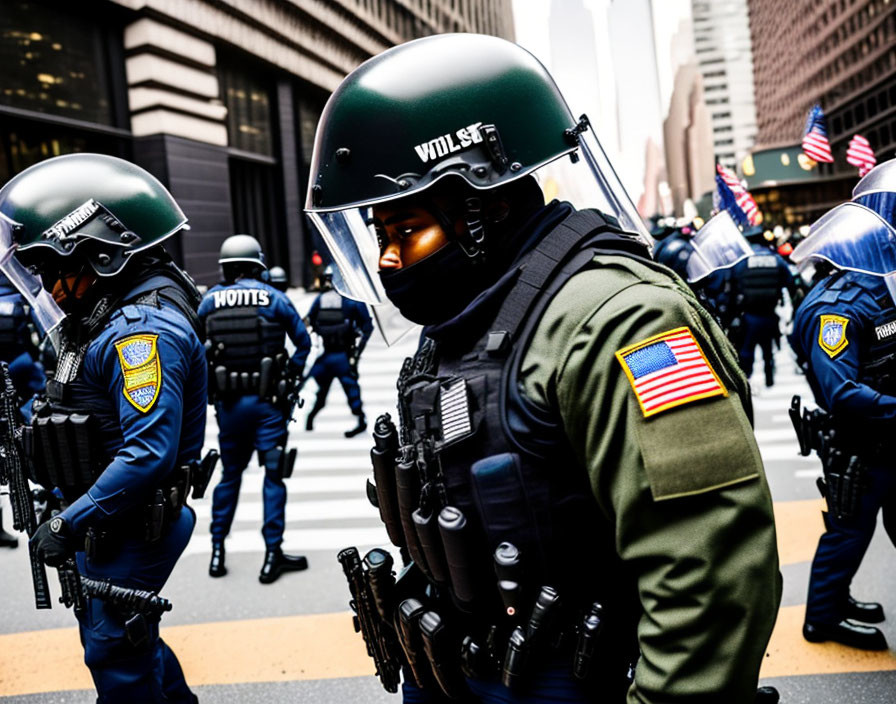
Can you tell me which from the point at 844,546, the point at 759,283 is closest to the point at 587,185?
the point at 844,546

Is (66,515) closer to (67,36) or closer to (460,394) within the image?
(460,394)

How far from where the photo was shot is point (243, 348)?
517 cm

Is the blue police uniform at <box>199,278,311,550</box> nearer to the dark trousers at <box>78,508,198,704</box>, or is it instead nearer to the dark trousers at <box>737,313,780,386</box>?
the dark trousers at <box>78,508,198,704</box>

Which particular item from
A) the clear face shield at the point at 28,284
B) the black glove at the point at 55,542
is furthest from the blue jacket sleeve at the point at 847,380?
the clear face shield at the point at 28,284

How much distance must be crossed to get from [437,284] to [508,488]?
18.1 inches

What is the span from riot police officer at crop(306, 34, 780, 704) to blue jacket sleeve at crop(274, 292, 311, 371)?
3633 mm

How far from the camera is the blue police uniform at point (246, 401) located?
498 centimetres

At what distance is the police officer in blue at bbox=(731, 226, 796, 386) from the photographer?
30.5ft

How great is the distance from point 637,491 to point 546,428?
0.21m

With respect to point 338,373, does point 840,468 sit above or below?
below

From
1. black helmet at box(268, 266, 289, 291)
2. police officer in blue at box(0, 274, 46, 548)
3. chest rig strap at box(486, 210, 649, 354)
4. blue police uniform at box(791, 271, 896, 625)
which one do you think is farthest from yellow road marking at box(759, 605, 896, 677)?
police officer in blue at box(0, 274, 46, 548)

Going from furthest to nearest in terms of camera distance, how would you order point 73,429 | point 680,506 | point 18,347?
point 18,347
point 73,429
point 680,506

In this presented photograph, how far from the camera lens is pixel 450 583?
5.19ft

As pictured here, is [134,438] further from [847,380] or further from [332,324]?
[332,324]
